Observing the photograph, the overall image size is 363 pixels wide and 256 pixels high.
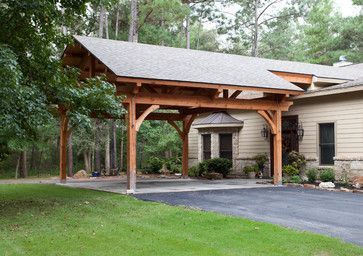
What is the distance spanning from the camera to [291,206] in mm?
9375

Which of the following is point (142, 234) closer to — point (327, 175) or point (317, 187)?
point (317, 187)

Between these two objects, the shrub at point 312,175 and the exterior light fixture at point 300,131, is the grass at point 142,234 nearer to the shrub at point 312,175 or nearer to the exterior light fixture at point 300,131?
the shrub at point 312,175

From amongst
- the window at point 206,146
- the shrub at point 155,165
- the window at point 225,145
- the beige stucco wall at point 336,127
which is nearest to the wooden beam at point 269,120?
the beige stucco wall at point 336,127

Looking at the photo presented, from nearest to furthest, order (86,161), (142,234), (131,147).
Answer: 1. (142,234)
2. (131,147)
3. (86,161)

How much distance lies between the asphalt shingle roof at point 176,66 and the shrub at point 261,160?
3.68 m

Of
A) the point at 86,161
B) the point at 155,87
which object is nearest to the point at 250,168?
the point at 155,87

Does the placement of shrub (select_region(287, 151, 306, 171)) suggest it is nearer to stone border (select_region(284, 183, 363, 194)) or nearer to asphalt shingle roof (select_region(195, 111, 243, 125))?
stone border (select_region(284, 183, 363, 194))

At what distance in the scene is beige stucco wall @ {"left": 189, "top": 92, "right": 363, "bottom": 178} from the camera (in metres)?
14.2

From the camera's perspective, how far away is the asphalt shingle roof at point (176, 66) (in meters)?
12.3

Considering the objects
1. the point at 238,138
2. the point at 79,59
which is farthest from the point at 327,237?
the point at 238,138

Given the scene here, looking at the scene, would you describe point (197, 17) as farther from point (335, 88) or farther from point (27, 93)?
→ point (27, 93)

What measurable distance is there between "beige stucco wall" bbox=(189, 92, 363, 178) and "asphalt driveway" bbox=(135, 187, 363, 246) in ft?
8.60

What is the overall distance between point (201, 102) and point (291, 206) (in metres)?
A: 5.00

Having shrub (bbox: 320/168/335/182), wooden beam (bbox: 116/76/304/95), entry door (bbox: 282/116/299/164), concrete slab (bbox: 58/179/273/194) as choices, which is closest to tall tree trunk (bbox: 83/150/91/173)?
concrete slab (bbox: 58/179/273/194)
